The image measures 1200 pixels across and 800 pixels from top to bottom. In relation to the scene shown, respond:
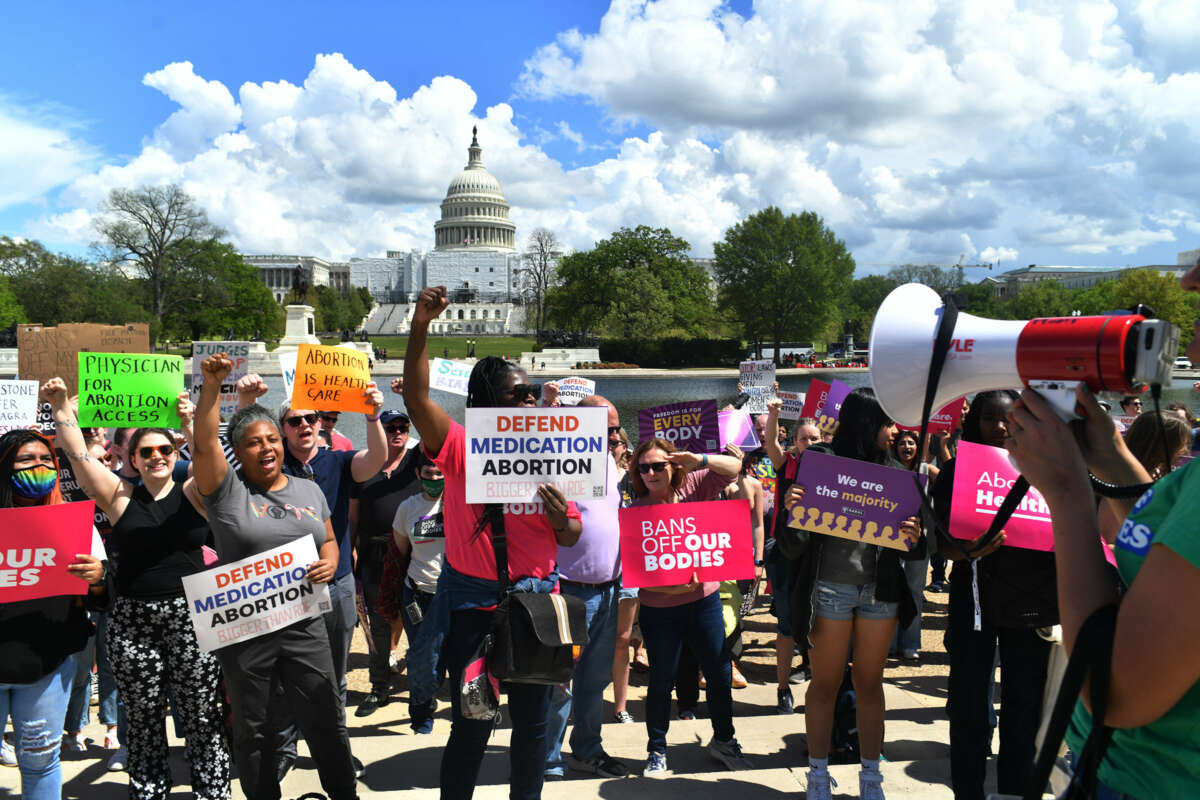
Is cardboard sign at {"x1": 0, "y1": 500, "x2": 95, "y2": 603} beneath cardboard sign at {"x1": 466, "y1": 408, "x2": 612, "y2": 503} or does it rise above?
beneath

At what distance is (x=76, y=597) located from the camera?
148 inches

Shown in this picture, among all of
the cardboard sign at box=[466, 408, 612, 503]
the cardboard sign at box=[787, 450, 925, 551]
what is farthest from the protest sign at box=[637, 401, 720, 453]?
the cardboard sign at box=[466, 408, 612, 503]

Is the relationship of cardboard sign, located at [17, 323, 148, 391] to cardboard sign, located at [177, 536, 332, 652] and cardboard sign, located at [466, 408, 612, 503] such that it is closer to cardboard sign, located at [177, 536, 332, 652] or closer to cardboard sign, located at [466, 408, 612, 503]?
cardboard sign, located at [177, 536, 332, 652]

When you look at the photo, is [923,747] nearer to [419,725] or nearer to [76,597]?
[419,725]

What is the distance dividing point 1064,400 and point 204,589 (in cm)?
319

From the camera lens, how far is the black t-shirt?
12.3ft

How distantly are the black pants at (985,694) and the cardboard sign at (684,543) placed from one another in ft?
4.08

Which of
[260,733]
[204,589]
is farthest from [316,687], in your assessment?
[204,589]

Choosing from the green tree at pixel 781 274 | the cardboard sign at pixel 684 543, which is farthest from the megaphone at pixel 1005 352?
the green tree at pixel 781 274

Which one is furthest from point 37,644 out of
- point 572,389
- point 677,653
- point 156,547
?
point 572,389

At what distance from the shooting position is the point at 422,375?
2990mm

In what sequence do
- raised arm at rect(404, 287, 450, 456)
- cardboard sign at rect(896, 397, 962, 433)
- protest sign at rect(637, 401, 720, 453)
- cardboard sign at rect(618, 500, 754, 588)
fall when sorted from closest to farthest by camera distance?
raised arm at rect(404, 287, 450, 456) < cardboard sign at rect(618, 500, 754, 588) < protest sign at rect(637, 401, 720, 453) < cardboard sign at rect(896, 397, 962, 433)

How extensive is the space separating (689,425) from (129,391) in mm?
3654

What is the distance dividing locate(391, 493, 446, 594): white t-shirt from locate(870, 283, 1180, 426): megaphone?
3.54 m
